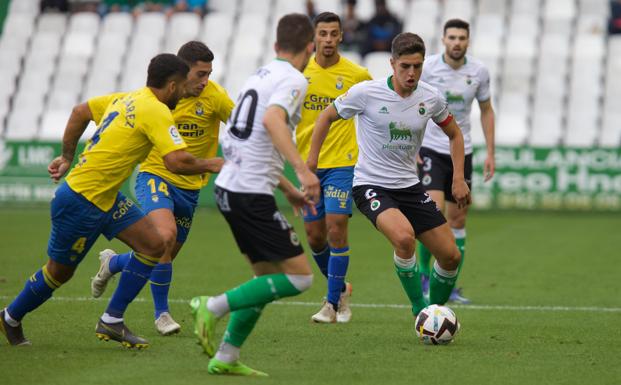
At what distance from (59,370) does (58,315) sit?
8.00ft

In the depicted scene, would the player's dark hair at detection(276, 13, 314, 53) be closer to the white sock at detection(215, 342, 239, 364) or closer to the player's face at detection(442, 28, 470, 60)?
the white sock at detection(215, 342, 239, 364)

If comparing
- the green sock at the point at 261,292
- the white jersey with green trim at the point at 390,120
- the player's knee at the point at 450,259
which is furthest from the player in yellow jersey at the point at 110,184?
the player's knee at the point at 450,259

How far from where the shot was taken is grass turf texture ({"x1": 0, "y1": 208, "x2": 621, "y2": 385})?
7027 millimetres

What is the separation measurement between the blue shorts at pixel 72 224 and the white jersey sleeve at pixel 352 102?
1.98 m

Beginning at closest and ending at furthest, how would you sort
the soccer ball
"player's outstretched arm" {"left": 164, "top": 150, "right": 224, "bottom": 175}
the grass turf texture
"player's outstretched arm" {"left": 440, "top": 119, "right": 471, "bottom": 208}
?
the grass turf texture
"player's outstretched arm" {"left": 164, "top": 150, "right": 224, "bottom": 175}
the soccer ball
"player's outstretched arm" {"left": 440, "top": 119, "right": 471, "bottom": 208}

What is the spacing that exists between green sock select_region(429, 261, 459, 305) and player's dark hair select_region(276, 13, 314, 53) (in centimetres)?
269

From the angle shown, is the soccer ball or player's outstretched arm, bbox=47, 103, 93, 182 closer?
the soccer ball

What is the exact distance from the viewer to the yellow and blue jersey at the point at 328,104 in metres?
9.78

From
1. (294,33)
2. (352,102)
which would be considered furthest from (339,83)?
(294,33)

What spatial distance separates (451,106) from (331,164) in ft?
5.88

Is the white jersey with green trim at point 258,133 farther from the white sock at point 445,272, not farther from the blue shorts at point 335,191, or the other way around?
the blue shorts at point 335,191

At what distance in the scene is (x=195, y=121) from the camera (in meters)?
8.87

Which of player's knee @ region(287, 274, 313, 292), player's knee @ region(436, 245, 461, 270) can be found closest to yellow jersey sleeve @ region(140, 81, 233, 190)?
player's knee @ region(436, 245, 461, 270)

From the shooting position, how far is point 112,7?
26703 mm
